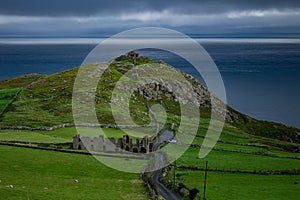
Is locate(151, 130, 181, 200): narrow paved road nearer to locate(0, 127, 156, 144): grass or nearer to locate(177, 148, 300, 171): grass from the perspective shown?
locate(177, 148, 300, 171): grass

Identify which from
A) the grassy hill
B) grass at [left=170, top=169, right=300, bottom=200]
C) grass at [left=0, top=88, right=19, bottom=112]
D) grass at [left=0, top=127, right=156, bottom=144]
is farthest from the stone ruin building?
grass at [left=0, top=88, right=19, bottom=112]

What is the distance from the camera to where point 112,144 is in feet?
239

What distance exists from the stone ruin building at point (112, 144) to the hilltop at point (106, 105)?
2407 cm

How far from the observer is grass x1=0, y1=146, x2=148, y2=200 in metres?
47.7

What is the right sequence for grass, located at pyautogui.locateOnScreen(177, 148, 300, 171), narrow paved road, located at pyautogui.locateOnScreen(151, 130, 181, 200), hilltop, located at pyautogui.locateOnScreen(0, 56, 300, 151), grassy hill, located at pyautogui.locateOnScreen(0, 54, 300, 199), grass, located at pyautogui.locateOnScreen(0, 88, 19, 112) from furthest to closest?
1. grass, located at pyautogui.locateOnScreen(0, 88, 19, 112)
2. hilltop, located at pyautogui.locateOnScreen(0, 56, 300, 151)
3. grass, located at pyautogui.locateOnScreen(177, 148, 300, 171)
4. narrow paved road, located at pyautogui.locateOnScreen(151, 130, 181, 200)
5. grassy hill, located at pyautogui.locateOnScreen(0, 54, 300, 199)

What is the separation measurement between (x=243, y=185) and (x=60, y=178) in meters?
25.5

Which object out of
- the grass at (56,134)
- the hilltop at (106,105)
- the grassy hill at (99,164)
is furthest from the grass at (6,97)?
the grass at (56,134)

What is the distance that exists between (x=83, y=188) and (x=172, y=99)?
88.8m

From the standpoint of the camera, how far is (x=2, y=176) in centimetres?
5341

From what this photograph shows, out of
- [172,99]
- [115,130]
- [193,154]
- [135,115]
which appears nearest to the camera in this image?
[193,154]

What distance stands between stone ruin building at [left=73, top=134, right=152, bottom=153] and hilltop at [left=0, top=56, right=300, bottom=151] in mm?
24074

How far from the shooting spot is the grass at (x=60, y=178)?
4772cm

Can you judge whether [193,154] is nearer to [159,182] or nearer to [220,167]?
[220,167]

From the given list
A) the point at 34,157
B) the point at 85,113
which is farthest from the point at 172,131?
the point at 34,157
